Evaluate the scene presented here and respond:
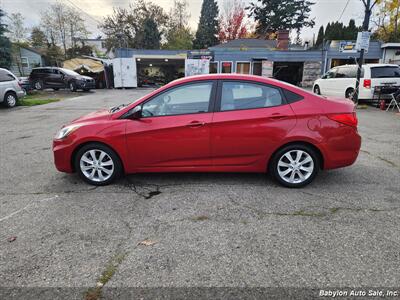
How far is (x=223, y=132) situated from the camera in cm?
390

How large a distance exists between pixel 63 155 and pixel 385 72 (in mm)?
12674

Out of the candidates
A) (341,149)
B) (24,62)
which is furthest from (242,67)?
(24,62)

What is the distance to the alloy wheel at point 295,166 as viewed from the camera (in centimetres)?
398

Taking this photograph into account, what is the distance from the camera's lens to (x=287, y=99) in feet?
13.0

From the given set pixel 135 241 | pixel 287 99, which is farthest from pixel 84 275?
pixel 287 99

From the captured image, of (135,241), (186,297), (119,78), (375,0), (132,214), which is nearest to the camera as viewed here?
(186,297)

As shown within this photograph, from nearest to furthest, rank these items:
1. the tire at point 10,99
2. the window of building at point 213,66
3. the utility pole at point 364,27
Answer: the utility pole at point 364,27
the tire at point 10,99
the window of building at point 213,66

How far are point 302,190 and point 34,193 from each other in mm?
3764

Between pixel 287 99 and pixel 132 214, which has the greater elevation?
pixel 287 99

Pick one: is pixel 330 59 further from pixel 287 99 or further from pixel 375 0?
pixel 287 99

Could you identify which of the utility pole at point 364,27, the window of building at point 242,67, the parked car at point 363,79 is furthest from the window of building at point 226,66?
the utility pole at point 364,27

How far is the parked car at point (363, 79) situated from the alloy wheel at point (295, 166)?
1003 cm

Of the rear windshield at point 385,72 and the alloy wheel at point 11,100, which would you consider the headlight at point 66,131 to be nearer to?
the alloy wheel at point 11,100

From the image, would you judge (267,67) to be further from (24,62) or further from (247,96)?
(24,62)
